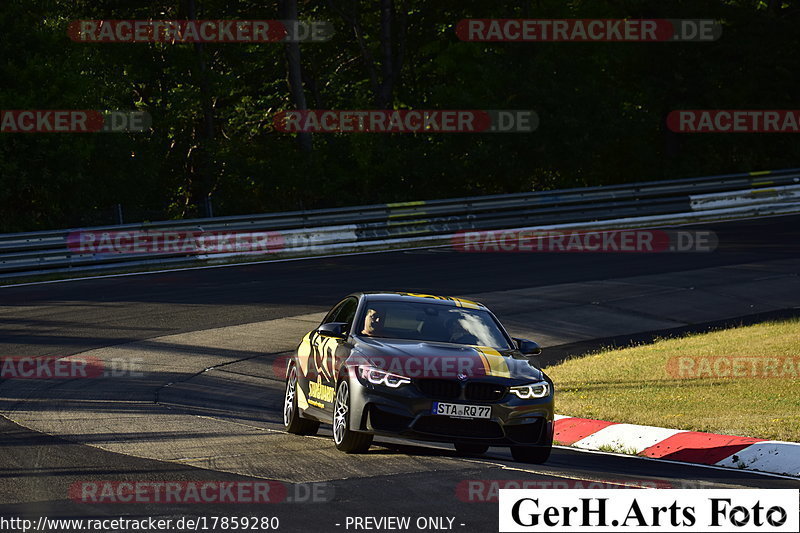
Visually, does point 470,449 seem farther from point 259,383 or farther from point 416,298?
point 259,383

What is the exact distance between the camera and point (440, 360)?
11.0 m

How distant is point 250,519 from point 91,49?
31.2m

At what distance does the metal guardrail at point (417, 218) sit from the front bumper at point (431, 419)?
17353 millimetres

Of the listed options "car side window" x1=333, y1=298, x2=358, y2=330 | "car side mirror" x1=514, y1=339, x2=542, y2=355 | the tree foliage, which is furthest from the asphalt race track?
the tree foliage

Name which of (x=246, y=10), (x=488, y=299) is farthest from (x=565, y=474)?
(x=246, y=10)

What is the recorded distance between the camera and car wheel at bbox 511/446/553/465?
10.9m

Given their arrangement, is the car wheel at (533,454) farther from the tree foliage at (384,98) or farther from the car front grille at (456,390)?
the tree foliage at (384,98)

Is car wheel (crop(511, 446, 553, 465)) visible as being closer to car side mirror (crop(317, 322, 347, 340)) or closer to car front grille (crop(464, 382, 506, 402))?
car front grille (crop(464, 382, 506, 402))

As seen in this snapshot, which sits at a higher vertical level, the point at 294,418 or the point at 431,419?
the point at 431,419

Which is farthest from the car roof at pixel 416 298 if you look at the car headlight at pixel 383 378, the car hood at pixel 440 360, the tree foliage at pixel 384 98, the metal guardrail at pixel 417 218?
the tree foliage at pixel 384 98

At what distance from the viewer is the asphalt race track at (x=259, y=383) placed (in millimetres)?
9102

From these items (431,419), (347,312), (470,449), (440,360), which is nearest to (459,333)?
(440,360)

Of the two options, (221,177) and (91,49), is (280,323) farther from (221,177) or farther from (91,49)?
(91,49)

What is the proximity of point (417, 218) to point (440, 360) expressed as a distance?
21222mm
